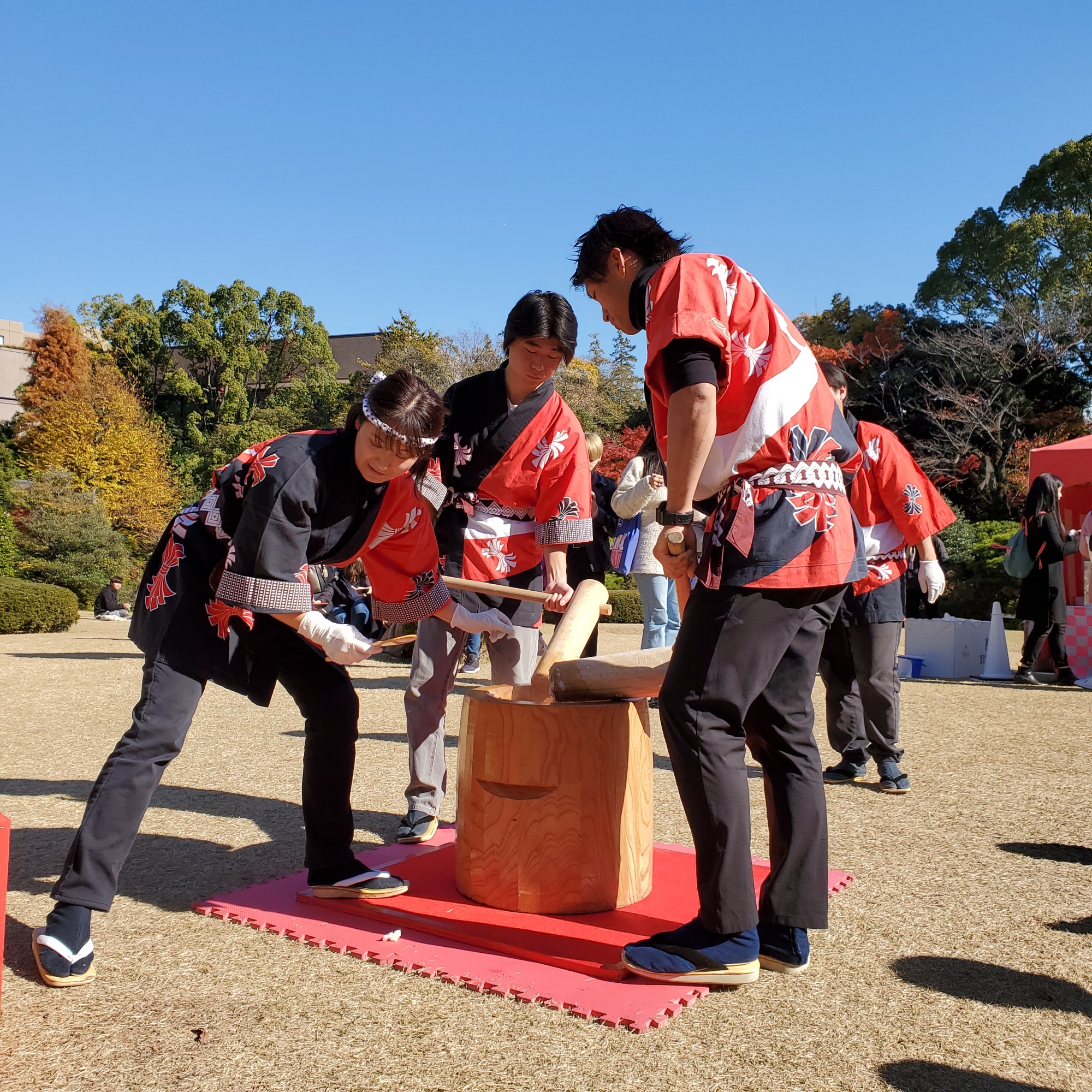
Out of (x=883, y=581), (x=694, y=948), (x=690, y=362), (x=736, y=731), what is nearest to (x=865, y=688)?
(x=883, y=581)

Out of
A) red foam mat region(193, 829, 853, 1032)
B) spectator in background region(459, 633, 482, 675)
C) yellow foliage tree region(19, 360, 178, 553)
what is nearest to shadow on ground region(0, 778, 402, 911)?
red foam mat region(193, 829, 853, 1032)

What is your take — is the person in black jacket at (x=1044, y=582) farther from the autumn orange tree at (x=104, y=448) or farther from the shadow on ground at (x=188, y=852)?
the autumn orange tree at (x=104, y=448)

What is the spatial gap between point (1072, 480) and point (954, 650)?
2.34 metres

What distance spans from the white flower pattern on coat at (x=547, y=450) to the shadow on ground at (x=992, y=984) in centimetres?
203

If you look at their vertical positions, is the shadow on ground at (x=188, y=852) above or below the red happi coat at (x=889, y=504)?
below

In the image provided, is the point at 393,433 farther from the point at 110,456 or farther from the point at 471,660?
the point at 110,456

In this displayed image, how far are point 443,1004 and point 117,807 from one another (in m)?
0.93

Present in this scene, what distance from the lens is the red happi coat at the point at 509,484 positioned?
362 cm

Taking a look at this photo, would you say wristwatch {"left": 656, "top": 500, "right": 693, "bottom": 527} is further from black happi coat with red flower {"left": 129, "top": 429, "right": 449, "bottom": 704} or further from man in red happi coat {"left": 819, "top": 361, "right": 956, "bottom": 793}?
man in red happi coat {"left": 819, "top": 361, "right": 956, "bottom": 793}

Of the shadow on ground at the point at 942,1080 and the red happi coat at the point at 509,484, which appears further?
the red happi coat at the point at 509,484

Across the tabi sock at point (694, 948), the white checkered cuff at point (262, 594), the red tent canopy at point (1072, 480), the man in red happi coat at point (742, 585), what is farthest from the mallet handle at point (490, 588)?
the red tent canopy at point (1072, 480)

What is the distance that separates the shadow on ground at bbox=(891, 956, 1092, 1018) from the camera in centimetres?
221

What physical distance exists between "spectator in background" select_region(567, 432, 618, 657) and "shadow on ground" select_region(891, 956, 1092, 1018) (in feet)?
9.69

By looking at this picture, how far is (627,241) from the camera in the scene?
260 centimetres
